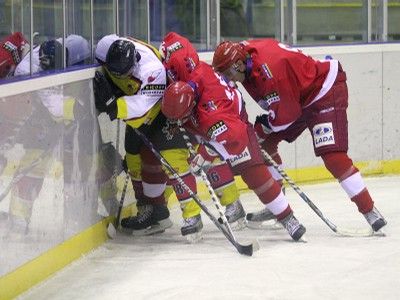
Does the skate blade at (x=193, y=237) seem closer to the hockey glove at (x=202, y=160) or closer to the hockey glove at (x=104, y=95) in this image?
the hockey glove at (x=202, y=160)

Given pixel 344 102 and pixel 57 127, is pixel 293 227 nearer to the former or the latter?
pixel 344 102

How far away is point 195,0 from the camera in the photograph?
305 inches

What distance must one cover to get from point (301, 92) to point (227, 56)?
16.5 inches

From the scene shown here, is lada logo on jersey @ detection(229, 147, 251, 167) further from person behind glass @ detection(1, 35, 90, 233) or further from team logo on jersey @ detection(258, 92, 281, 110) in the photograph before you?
person behind glass @ detection(1, 35, 90, 233)

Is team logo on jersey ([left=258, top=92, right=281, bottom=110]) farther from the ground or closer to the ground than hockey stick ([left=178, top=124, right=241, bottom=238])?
farther from the ground

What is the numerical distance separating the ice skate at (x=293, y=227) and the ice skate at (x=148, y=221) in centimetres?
66

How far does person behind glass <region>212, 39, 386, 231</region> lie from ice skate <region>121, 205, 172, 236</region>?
2.30 ft

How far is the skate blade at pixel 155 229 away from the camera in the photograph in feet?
20.3

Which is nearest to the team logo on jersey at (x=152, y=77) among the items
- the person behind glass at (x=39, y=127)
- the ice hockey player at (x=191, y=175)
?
the ice hockey player at (x=191, y=175)

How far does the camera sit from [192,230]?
593 cm

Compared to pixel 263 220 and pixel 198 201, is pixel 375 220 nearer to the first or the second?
pixel 263 220

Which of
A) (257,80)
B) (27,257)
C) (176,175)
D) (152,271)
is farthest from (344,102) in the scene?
(27,257)

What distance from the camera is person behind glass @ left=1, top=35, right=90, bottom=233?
192 inches

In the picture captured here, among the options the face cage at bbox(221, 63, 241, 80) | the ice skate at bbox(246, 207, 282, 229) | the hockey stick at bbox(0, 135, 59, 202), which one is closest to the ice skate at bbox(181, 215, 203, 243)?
the ice skate at bbox(246, 207, 282, 229)
